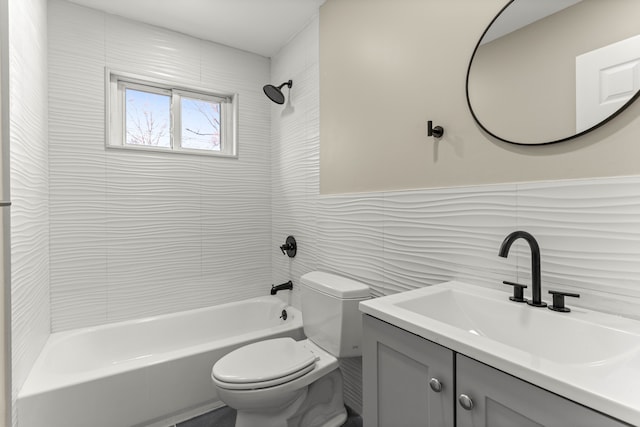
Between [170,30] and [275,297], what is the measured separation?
225 centimetres

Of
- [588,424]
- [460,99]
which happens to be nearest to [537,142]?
[460,99]

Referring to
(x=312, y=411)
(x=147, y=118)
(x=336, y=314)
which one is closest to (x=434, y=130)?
(x=336, y=314)

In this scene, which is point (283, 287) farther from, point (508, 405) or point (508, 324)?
point (508, 405)

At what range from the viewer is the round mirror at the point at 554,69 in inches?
33.9

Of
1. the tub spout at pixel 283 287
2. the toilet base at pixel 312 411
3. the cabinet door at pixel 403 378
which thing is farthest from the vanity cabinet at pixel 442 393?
the tub spout at pixel 283 287

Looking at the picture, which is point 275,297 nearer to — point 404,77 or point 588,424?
point 404,77

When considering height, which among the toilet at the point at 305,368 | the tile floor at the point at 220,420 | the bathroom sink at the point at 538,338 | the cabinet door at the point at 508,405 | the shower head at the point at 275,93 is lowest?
the tile floor at the point at 220,420

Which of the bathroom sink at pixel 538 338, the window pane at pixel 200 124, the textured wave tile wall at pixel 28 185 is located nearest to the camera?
the bathroom sink at pixel 538 338

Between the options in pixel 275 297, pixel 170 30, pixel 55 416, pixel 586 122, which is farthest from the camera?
pixel 275 297

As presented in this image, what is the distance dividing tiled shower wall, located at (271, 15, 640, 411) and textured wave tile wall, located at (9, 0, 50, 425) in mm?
1492

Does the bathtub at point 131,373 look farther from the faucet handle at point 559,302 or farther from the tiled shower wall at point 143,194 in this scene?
the faucet handle at point 559,302

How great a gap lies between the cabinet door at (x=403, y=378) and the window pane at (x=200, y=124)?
2120mm

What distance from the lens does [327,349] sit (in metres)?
1.59

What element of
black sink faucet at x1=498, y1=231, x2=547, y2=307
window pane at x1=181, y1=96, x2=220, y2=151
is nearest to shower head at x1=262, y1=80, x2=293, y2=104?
window pane at x1=181, y1=96, x2=220, y2=151
